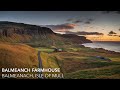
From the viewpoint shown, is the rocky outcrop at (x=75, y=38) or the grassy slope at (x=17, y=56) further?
the rocky outcrop at (x=75, y=38)

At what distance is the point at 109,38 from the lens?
5.84 metres

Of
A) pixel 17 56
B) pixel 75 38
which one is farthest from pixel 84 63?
pixel 17 56

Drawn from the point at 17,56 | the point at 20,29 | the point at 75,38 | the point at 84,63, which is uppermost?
the point at 20,29

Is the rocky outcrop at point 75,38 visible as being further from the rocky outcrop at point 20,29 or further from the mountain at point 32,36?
the rocky outcrop at point 20,29

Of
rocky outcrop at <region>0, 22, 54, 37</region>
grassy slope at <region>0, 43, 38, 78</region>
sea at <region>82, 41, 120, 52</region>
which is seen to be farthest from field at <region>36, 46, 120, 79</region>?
rocky outcrop at <region>0, 22, 54, 37</region>

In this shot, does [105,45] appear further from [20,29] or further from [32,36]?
[20,29]

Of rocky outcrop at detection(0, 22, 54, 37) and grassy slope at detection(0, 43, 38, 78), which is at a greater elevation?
rocky outcrop at detection(0, 22, 54, 37)

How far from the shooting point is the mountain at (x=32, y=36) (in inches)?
228

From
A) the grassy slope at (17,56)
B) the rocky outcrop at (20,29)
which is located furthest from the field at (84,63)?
the rocky outcrop at (20,29)

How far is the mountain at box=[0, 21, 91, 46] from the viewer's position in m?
5.79

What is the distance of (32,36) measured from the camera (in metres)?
5.81

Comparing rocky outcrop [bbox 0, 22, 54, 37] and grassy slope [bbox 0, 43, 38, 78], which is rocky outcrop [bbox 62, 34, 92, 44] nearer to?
rocky outcrop [bbox 0, 22, 54, 37]
